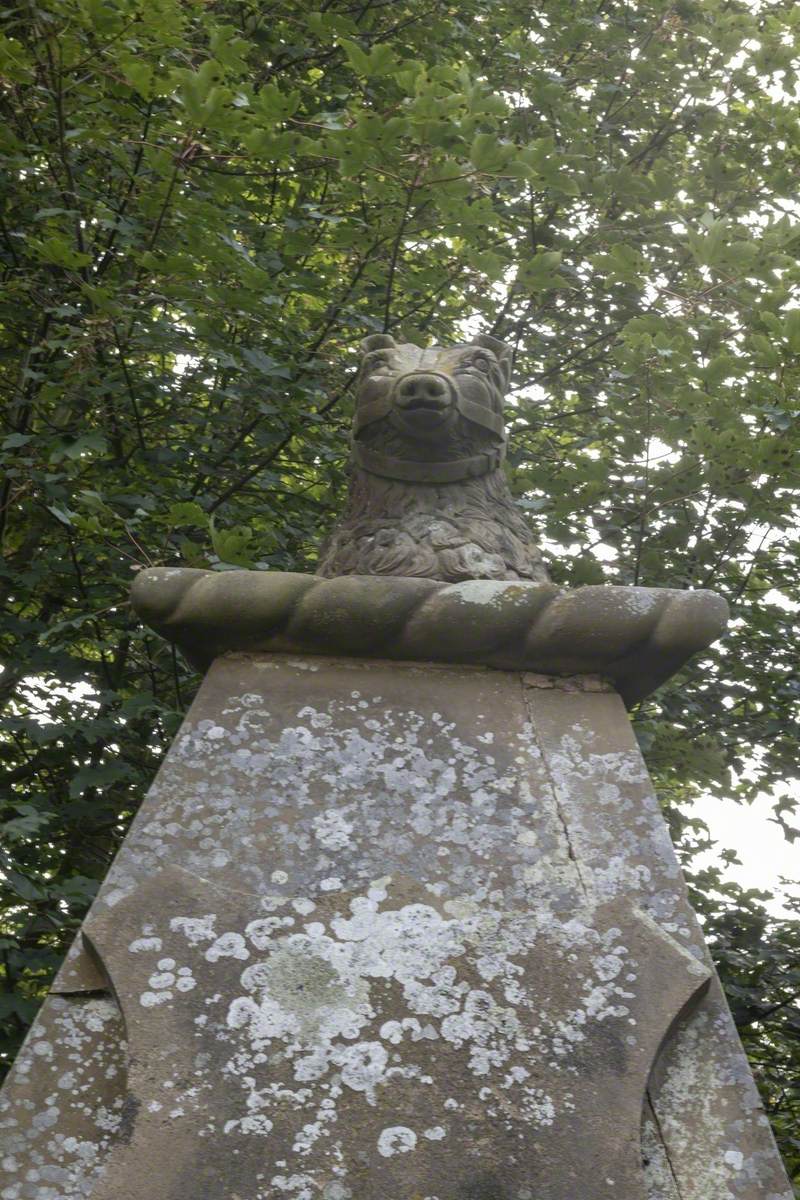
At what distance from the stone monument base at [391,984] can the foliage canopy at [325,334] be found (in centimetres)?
148

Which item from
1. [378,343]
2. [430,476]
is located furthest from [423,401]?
[378,343]

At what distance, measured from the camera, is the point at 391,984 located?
2.09 meters

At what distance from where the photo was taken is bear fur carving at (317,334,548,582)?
2.91 metres

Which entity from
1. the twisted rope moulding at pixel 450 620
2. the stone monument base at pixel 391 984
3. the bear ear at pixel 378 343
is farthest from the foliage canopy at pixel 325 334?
the stone monument base at pixel 391 984

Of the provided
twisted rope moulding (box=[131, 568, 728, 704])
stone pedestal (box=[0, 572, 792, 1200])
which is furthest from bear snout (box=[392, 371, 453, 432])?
stone pedestal (box=[0, 572, 792, 1200])

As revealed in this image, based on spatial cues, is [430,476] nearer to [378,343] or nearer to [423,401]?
[423,401]

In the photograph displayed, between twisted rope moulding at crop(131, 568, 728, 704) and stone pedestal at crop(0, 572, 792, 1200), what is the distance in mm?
91

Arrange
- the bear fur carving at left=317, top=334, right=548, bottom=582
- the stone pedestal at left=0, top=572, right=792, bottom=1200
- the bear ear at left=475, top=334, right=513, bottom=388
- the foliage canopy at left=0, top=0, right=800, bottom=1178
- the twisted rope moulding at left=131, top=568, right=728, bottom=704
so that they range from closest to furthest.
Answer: the stone pedestal at left=0, top=572, right=792, bottom=1200 → the twisted rope moulding at left=131, top=568, right=728, bottom=704 → the bear fur carving at left=317, top=334, right=548, bottom=582 → the bear ear at left=475, top=334, right=513, bottom=388 → the foliage canopy at left=0, top=0, right=800, bottom=1178

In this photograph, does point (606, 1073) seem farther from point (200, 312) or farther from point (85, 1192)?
point (200, 312)

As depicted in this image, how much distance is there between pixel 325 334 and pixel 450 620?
9.99ft

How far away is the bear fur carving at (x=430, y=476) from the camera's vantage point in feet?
9.54

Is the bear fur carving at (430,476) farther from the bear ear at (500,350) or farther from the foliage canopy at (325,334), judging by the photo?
the foliage canopy at (325,334)

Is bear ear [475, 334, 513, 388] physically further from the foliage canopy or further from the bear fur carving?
the foliage canopy

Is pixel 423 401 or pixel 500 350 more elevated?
pixel 500 350
